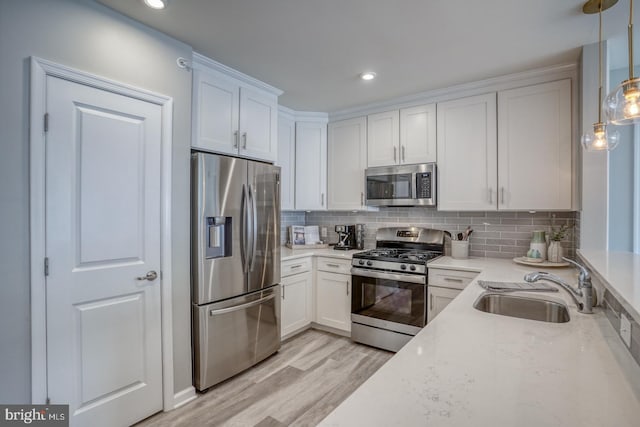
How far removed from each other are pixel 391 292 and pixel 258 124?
1.99 m

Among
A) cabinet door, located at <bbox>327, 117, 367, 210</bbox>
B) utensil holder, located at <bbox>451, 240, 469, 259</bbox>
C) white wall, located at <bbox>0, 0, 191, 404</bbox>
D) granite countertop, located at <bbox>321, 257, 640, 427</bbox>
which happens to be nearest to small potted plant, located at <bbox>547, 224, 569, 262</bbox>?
utensil holder, located at <bbox>451, 240, 469, 259</bbox>

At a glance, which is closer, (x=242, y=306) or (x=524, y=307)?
(x=524, y=307)

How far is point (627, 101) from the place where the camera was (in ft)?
3.67

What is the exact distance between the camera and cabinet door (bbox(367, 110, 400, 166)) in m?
3.26

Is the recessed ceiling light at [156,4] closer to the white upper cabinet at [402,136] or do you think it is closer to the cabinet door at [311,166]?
the cabinet door at [311,166]

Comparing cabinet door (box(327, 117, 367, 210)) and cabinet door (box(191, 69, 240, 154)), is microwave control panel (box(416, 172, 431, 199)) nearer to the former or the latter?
cabinet door (box(327, 117, 367, 210))

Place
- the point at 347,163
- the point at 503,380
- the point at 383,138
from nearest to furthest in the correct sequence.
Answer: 1. the point at 503,380
2. the point at 383,138
3. the point at 347,163

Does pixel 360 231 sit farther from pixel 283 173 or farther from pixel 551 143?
pixel 551 143

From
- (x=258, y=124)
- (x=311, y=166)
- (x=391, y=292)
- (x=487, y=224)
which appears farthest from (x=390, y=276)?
(x=258, y=124)

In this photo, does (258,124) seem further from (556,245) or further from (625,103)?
(556,245)

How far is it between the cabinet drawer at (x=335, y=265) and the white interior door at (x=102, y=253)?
173 centimetres

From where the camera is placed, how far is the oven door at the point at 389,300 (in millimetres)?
2738

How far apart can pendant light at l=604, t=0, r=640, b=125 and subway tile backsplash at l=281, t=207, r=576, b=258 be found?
1790 millimetres

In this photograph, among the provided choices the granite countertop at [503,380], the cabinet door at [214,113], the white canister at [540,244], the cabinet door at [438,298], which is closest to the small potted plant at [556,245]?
the white canister at [540,244]
